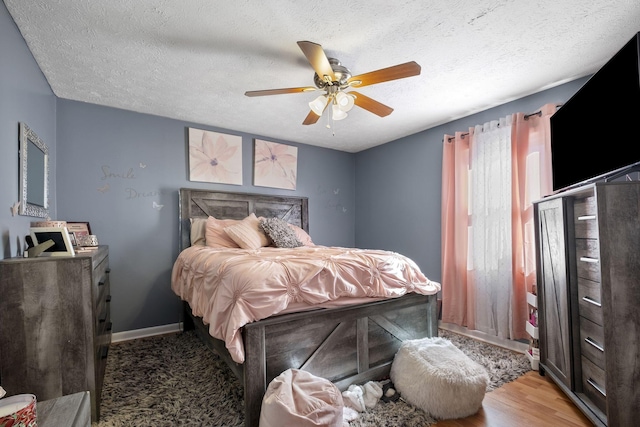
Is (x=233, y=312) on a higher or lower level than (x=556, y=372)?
higher

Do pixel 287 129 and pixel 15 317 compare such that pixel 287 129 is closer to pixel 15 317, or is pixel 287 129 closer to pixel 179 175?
pixel 179 175

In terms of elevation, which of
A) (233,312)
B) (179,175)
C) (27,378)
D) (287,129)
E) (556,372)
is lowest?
(556,372)

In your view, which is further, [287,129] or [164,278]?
[287,129]

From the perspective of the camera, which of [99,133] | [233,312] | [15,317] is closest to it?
[15,317]

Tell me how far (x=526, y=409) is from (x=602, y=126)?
5.88 ft

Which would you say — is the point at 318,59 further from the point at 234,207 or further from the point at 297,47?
the point at 234,207

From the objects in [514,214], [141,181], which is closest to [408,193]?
[514,214]

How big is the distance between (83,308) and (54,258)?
0.31 m

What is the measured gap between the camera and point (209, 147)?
3629 millimetres

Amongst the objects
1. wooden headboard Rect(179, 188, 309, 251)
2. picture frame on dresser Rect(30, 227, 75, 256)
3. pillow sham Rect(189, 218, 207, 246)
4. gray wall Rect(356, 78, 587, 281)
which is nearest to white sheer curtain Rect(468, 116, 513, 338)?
gray wall Rect(356, 78, 587, 281)

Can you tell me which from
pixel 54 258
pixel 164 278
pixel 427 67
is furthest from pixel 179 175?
pixel 427 67

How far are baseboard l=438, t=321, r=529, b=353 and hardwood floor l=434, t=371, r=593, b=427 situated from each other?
60 cm

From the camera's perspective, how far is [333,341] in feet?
6.48

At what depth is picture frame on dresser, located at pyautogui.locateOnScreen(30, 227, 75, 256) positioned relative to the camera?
178 cm
